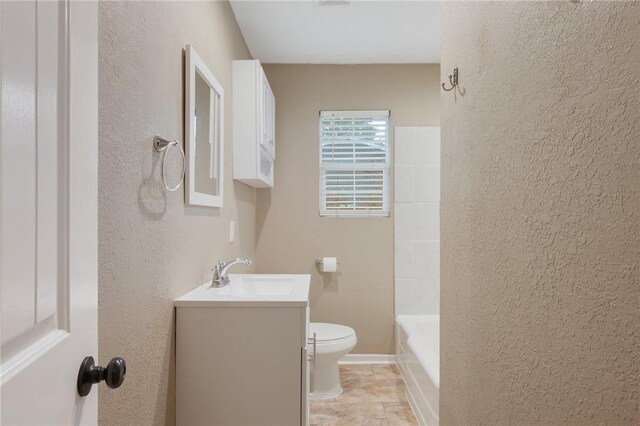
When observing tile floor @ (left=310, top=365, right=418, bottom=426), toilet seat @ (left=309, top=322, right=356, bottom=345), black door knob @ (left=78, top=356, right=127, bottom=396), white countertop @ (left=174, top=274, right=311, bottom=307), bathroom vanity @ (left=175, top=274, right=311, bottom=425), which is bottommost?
tile floor @ (left=310, top=365, right=418, bottom=426)

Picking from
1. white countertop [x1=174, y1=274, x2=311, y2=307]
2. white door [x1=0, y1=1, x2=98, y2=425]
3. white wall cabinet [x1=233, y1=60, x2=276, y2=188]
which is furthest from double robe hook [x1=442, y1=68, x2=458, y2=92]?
white wall cabinet [x1=233, y1=60, x2=276, y2=188]

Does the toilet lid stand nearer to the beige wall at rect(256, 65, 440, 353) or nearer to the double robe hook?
the beige wall at rect(256, 65, 440, 353)

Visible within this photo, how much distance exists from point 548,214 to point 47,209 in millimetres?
899

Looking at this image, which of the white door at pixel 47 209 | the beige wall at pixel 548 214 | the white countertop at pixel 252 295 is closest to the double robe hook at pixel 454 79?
the beige wall at pixel 548 214

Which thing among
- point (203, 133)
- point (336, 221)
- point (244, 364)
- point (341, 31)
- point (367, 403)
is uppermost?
point (341, 31)

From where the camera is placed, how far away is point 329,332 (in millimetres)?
2729

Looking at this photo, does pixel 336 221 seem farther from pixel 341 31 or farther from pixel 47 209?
pixel 47 209

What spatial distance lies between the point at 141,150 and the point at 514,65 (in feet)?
3.51

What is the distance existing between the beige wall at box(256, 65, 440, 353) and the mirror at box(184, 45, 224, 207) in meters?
1.20

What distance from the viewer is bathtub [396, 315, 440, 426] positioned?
210 cm

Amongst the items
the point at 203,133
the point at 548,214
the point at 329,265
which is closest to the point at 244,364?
the point at 203,133

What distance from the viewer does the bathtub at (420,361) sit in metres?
2.10

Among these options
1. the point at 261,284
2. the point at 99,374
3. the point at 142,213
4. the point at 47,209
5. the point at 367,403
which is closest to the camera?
the point at 47,209

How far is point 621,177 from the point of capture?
0.63 meters
